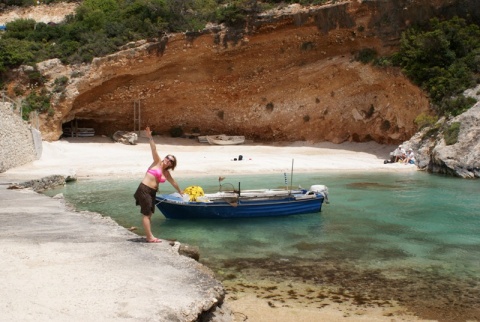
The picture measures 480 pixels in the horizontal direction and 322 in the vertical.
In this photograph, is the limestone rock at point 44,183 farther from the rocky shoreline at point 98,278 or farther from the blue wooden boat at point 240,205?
the rocky shoreline at point 98,278

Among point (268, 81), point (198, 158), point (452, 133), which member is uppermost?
point (268, 81)

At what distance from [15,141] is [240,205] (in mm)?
13412

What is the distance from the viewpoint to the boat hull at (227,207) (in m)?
13.4

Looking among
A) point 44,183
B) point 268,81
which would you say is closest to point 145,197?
point 44,183

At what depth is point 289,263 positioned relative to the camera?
938 centimetres

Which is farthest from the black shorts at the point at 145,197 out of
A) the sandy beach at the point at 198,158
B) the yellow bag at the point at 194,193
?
the sandy beach at the point at 198,158

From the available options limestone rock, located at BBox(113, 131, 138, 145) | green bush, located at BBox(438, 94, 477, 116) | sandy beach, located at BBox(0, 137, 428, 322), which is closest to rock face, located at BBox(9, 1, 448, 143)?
sandy beach, located at BBox(0, 137, 428, 322)

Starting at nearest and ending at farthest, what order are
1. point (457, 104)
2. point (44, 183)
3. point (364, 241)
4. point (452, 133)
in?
1. point (364, 241)
2. point (44, 183)
3. point (452, 133)
4. point (457, 104)

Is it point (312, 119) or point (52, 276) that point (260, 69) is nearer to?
point (312, 119)

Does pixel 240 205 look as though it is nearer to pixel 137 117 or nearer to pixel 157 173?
pixel 157 173

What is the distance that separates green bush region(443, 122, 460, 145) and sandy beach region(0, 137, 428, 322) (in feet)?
7.53

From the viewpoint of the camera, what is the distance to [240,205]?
13.6m

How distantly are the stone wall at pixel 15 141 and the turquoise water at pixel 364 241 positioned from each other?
142 inches

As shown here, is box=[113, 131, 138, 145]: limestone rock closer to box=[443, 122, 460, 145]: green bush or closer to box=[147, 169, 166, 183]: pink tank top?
box=[443, 122, 460, 145]: green bush
